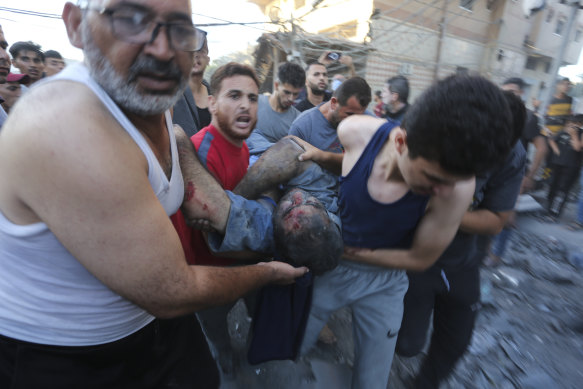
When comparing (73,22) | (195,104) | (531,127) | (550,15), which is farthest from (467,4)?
(73,22)

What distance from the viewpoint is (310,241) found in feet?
4.51

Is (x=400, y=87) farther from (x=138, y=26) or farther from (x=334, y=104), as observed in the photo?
(x=138, y=26)

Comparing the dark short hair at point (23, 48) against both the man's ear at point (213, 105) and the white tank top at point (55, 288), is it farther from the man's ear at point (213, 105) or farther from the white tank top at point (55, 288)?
the white tank top at point (55, 288)

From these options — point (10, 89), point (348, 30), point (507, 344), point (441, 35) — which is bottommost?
point (507, 344)

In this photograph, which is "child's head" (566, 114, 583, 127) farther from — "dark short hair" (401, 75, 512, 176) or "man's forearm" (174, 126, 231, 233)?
"man's forearm" (174, 126, 231, 233)

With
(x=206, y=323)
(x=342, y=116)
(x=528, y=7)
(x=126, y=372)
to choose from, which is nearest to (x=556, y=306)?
(x=342, y=116)

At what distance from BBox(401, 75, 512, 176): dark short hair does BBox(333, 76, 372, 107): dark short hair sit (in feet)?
4.84

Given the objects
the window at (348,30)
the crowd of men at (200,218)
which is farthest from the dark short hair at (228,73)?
the window at (348,30)

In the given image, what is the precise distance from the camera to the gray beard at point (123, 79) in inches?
37.2

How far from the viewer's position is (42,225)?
33.2 inches

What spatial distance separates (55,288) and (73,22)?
885 millimetres

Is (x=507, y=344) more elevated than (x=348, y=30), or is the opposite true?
(x=348, y=30)

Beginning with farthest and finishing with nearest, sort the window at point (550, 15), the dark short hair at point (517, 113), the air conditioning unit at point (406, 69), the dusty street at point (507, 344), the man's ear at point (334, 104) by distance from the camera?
the window at point (550, 15)
the air conditioning unit at point (406, 69)
the man's ear at point (334, 104)
the dusty street at point (507, 344)
the dark short hair at point (517, 113)

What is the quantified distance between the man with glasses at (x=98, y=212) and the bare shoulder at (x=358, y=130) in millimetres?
951
